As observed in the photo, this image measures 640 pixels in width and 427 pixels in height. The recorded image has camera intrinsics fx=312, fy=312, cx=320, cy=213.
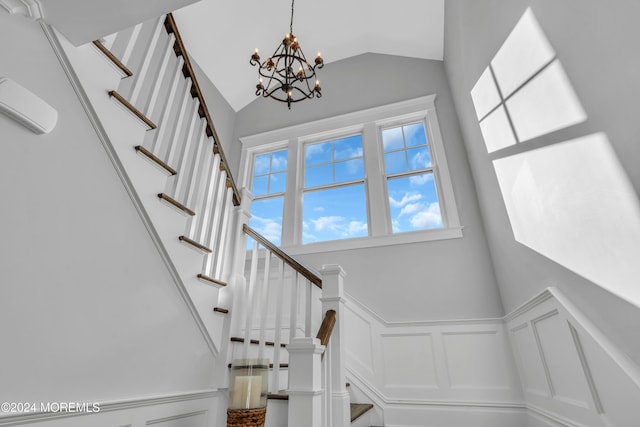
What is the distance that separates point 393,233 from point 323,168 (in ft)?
4.50

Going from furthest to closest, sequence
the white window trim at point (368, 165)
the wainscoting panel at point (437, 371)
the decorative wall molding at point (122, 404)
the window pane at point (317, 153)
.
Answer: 1. the window pane at point (317, 153)
2. the white window trim at point (368, 165)
3. the wainscoting panel at point (437, 371)
4. the decorative wall molding at point (122, 404)

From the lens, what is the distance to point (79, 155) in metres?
1.24

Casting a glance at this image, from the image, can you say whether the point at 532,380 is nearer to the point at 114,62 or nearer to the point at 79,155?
the point at 79,155

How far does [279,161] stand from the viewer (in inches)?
179

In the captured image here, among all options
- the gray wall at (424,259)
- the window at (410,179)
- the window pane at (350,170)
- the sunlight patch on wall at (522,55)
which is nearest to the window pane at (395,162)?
the window at (410,179)

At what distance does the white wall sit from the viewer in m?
1.00

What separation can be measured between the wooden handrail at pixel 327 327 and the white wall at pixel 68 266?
77 cm

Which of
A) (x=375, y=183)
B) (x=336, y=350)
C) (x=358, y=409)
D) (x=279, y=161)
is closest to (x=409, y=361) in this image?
(x=358, y=409)

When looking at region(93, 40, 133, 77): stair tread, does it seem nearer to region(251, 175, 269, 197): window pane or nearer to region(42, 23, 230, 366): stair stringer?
region(42, 23, 230, 366): stair stringer

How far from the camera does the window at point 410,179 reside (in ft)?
11.5

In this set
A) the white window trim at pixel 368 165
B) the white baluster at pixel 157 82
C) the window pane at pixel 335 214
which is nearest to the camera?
the white baluster at pixel 157 82

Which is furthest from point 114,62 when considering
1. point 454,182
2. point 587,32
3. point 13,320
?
point 454,182

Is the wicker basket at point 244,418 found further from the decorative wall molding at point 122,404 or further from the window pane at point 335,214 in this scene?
Result: the window pane at point 335,214

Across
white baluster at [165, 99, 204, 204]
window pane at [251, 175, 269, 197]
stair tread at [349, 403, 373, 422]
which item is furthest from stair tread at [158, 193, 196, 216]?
window pane at [251, 175, 269, 197]
